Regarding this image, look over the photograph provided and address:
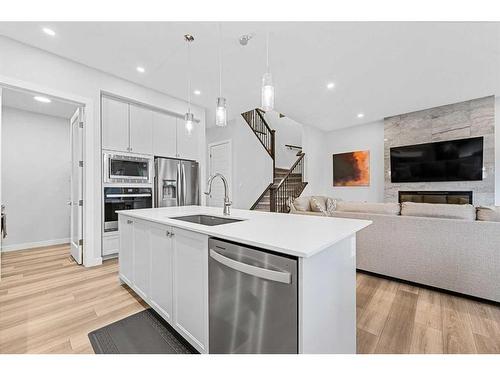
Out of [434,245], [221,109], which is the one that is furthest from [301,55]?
[434,245]

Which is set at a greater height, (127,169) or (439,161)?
(439,161)

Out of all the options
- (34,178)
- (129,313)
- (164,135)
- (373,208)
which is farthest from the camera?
(34,178)

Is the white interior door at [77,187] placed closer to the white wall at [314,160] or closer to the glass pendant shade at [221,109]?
the glass pendant shade at [221,109]

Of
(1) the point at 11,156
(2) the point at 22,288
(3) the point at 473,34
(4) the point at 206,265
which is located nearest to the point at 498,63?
(3) the point at 473,34

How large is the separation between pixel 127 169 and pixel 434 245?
4026 mm

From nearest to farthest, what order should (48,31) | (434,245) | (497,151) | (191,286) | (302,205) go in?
(191,286), (434,245), (48,31), (302,205), (497,151)

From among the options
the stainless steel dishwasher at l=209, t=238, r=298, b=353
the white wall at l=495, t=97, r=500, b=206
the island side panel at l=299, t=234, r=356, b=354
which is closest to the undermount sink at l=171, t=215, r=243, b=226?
the stainless steel dishwasher at l=209, t=238, r=298, b=353

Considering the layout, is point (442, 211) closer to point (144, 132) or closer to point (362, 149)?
point (144, 132)

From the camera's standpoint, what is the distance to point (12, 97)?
349cm

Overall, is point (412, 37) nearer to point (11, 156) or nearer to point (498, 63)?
point (498, 63)

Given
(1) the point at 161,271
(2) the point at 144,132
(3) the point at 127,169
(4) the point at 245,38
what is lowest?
(1) the point at 161,271

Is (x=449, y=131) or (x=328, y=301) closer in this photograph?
(x=328, y=301)

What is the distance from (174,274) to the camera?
159cm
